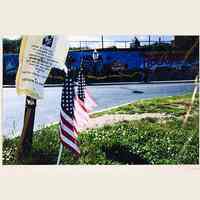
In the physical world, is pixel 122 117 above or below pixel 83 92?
below

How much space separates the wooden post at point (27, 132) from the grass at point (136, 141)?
4 cm

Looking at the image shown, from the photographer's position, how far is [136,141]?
17.4 feet

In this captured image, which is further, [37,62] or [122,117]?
[122,117]

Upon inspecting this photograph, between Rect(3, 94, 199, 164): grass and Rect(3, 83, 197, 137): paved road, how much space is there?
0.20ft

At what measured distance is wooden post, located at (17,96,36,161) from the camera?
523 centimetres

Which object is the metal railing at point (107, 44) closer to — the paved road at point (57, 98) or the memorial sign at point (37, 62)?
the memorial sign at point (37, 62)

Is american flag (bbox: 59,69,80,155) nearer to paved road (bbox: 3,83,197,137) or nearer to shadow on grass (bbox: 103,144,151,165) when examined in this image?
paved road (bbox: 3,83,197,137)

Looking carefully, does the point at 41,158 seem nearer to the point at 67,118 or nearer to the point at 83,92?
the point at 67,118

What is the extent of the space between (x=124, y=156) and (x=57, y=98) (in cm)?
75

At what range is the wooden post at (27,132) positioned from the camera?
5234 millimetres

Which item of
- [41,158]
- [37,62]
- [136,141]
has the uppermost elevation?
[37,62]

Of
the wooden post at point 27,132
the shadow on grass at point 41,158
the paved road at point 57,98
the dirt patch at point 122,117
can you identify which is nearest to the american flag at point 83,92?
the paved road at point 57,98

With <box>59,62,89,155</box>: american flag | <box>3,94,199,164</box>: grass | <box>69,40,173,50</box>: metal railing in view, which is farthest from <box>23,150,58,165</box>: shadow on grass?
<box>69,40,173,50</box>: metal railing

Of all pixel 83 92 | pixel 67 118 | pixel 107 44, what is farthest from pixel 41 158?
pixel 107 44
